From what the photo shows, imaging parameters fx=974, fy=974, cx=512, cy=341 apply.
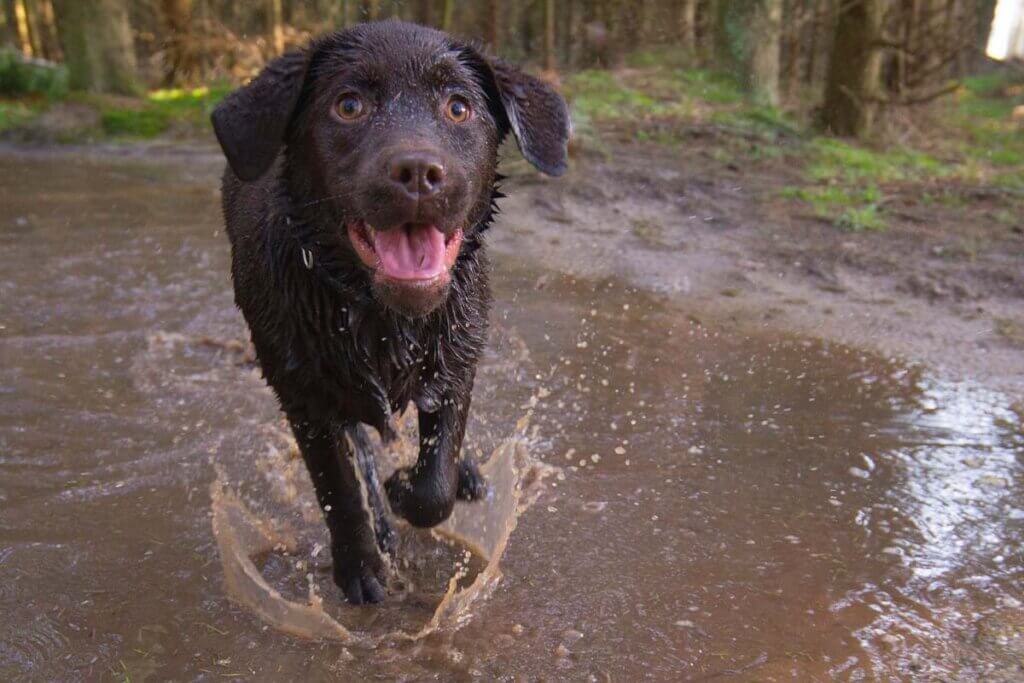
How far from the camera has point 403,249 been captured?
2.92 meters

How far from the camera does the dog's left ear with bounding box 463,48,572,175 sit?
3.25m

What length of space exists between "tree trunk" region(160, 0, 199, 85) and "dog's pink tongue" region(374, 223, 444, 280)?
15.5 meters

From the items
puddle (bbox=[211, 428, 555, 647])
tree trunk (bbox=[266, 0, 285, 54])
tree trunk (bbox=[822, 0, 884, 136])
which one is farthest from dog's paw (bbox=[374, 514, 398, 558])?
tree trunk (bbox=[266, 0, 285, 54])

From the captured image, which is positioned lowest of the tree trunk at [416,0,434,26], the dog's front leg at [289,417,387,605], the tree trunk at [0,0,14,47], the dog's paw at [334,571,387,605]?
the tree trunk at [0,0,14,47]

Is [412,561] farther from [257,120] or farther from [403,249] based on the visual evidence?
[257,120]

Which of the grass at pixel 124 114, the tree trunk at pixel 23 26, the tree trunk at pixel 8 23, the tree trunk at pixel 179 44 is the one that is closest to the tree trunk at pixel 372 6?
the tree trunk at pixel 179 44

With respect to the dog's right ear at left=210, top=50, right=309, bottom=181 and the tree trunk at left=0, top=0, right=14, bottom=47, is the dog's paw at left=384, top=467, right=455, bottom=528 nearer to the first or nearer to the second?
the dog's right ear at left=210, top=50, right=309, bottom=181

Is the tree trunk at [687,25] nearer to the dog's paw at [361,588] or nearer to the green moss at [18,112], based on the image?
the green moss at [18,112]

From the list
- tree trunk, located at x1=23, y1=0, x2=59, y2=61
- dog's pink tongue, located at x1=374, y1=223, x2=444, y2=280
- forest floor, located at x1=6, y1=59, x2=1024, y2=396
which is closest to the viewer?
dog's pink tongue, located at x1=374, y1=223, x2=444, y2=280

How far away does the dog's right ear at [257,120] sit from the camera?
3051 millimetres

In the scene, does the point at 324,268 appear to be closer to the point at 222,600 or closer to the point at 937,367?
the point at 222,600

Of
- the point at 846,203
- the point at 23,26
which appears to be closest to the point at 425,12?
the point at 23,26

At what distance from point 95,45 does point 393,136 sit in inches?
581

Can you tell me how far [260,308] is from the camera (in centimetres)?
337
